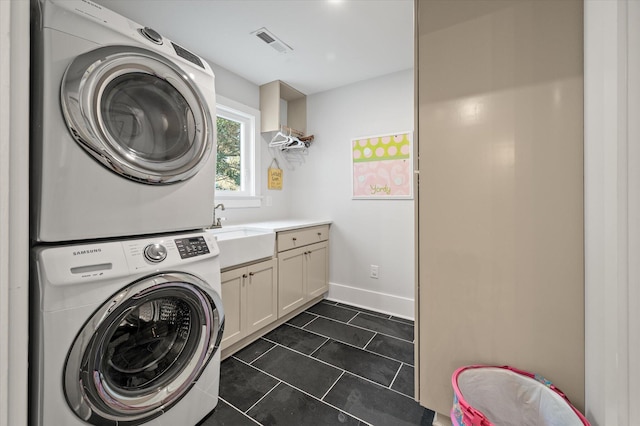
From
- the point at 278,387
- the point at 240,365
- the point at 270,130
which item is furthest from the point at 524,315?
the point at 270,130

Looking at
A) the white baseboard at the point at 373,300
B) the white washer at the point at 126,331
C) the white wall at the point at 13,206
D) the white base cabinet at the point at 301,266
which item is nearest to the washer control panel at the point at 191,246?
the white washer at the point at 126,331

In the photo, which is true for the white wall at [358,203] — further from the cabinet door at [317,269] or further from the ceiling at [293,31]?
the ceiling at [293,31]

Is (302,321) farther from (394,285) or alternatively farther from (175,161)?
(175,161)

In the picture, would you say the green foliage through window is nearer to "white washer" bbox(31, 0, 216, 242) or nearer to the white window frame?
the white window frame

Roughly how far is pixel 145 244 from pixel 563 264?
1.61 metres

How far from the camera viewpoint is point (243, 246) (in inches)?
74.0

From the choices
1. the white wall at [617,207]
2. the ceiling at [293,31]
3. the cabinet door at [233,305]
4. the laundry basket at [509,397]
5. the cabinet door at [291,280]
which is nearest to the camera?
the white wall at [617,207]

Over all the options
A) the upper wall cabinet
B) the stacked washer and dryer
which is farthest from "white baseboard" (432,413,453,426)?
the upper wall cabinet

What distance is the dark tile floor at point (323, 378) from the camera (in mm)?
1350

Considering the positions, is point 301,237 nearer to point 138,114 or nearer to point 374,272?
point 374,272

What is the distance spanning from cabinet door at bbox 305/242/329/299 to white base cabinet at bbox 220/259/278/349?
1.63ft

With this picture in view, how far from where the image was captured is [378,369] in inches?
67.9

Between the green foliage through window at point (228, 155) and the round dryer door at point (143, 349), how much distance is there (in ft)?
5.23

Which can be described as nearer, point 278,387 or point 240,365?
point 278,387
